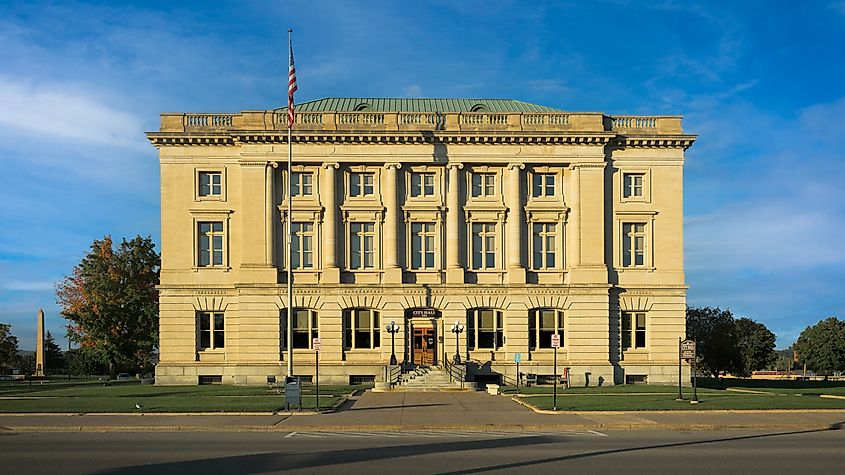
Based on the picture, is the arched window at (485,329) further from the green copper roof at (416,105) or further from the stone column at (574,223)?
the green copper roof at (416,105)

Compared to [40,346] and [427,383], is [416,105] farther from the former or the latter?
[40,346]

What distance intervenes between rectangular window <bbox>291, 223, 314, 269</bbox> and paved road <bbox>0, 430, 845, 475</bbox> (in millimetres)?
30239

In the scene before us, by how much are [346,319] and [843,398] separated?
2964 centimetres

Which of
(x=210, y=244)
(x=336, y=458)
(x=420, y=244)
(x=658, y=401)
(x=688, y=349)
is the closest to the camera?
(x=336, y=458)

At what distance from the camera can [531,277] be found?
188ft

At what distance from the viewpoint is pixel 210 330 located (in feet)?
189

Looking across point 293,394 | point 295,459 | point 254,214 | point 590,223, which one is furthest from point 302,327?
point 295,459

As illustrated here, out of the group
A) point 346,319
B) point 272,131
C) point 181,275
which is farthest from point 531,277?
point 181,275

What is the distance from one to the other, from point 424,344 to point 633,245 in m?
15.5

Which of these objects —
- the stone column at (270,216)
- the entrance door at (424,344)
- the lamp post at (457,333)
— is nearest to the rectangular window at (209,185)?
the stone column at (270,216)

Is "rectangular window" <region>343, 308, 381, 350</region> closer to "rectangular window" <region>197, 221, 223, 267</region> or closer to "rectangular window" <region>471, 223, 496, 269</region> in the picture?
"rectangular window" <region>471, 223, 496, 269</region>

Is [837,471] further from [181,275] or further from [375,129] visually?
[181,275]

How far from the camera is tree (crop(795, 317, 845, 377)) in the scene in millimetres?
92312

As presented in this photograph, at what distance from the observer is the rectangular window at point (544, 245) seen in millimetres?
57656
